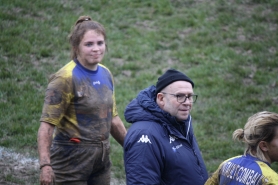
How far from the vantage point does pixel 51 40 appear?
992cm

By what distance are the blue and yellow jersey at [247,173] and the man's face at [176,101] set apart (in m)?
0.62

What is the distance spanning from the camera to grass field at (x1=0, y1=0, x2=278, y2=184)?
311 inches

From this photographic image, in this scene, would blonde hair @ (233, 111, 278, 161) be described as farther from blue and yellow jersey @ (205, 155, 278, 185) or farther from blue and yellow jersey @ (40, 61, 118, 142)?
blue and yellow jersey @ (40, 61, 118, 142)

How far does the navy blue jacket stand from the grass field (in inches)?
110

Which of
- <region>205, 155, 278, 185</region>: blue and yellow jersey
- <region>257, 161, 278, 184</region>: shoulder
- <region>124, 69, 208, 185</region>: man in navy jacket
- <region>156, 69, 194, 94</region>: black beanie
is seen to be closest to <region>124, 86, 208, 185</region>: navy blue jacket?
<region>124, 69, 208, 185</region>: man in navy jacket

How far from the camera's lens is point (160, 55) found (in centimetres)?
1004

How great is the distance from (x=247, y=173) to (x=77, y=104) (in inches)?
66.8

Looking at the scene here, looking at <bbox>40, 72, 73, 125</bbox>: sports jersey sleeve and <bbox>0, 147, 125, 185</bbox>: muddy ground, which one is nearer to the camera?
<bbox>40, 72, 73, 125</bbox>: sports jersey sleeve

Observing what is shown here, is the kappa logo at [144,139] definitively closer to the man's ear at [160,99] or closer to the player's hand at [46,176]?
the man's ear at [160,99]

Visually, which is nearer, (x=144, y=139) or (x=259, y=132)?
(x=259, y=132)

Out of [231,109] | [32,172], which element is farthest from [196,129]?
[32,172]

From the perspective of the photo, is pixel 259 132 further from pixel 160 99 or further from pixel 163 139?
pixel 160 99

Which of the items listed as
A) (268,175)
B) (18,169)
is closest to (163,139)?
(268,175)

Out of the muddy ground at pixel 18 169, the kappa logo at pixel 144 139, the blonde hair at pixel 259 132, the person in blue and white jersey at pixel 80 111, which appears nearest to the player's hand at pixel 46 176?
the person in blue and white jersey at pixel 80 111
